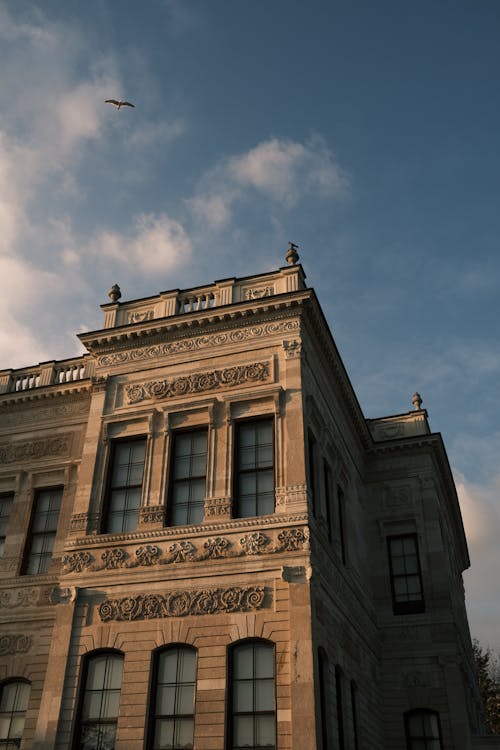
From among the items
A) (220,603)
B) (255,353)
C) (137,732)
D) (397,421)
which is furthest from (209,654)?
(397,421)

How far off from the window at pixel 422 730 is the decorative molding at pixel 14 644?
373 inches

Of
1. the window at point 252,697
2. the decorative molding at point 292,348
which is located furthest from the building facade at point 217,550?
the decorative molding at point 292,348

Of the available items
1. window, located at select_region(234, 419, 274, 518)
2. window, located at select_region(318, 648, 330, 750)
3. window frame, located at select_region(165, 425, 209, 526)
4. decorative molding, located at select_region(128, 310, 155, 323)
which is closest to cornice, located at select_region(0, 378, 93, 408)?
decorative molding, located at select_region(128, 310, 155, 323)

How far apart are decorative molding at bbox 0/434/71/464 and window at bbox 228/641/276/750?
24.8 feet

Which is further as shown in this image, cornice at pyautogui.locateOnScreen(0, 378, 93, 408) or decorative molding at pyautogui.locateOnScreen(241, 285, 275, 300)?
cornice at pyautogui.locateOnScreen(0, 378, 93, 408)

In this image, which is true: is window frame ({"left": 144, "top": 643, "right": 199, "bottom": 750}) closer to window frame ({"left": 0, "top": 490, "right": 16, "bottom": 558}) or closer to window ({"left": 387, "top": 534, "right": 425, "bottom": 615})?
window frame ({"left": 0, "top": 490, "right": 16, "bottom": 558})

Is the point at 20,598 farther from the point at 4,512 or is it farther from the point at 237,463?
the point at 237,463

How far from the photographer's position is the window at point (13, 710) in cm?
1401

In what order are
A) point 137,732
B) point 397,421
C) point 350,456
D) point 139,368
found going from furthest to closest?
point 397,421, point 350,456, point 139,368, point 137,732

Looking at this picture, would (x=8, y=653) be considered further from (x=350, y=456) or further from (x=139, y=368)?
(x=350, y=456)

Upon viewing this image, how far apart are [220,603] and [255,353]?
17.5 ft

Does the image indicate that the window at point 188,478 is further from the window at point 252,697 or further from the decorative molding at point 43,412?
the decorative molding at point 43,412

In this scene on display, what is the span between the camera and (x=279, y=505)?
44.1 feet

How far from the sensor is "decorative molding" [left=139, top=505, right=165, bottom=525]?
14.2m
